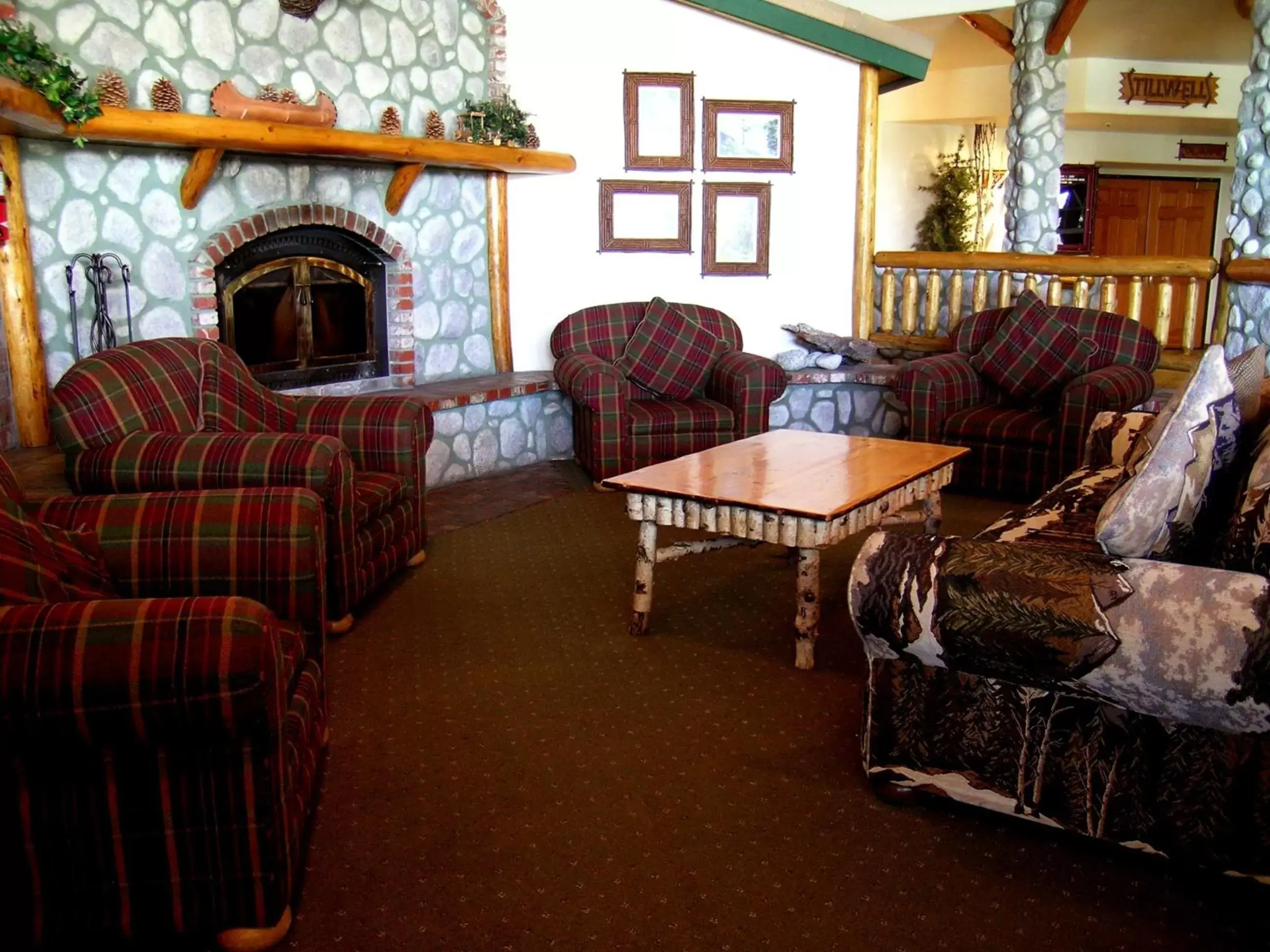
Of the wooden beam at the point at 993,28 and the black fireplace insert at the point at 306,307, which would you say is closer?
the black fireplace insert at the point at 306,307

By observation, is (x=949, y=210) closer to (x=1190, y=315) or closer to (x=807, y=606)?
(x=1190, y=315)

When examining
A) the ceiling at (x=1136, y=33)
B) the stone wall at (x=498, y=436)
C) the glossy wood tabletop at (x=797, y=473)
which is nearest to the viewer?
the glossy wood tabletop at (x=797, y=473)

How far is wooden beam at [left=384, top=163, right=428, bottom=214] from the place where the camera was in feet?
17.4

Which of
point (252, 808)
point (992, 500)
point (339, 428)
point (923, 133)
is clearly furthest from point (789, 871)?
point (923, 133)

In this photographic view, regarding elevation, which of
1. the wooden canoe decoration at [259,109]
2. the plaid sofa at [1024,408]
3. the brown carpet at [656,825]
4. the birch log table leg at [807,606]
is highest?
the wooden canoe decoration at [259,109]

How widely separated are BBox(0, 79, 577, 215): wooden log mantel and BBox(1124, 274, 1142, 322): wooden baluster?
3379mm

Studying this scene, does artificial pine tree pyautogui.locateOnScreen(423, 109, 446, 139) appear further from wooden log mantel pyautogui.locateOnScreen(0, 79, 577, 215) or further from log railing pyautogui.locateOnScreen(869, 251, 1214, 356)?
log railing pyautogui.locateOnScreen(869, 251, 1214, 356)

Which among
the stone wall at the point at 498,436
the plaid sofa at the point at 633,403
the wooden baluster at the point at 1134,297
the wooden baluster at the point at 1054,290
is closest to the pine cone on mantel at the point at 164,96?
the stone wall at the point at 498,436

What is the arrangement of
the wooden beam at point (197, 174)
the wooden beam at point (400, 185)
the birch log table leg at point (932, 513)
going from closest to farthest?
the birch log table leg at point (932, 513)
the wooden beam at point (197, 174)
the wooden beam at point (400, 185)

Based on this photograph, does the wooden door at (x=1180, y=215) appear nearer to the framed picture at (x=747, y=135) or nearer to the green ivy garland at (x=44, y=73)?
the framed picture at (x=747, y=135)

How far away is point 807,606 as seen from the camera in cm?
313

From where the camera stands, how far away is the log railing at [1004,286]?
6.06 meters

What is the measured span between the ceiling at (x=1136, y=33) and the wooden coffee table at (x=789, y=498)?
529 centimetres

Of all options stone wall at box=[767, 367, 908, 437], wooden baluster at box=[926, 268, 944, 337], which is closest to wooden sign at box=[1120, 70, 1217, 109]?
wooden baluster at box=[926, 268, 944, 337]
